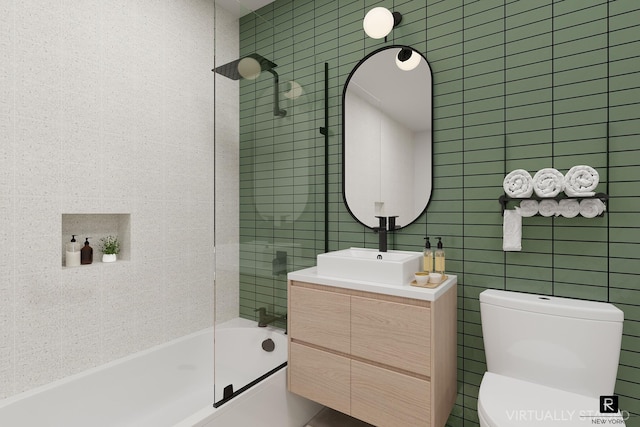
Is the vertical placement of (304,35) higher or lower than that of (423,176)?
higher

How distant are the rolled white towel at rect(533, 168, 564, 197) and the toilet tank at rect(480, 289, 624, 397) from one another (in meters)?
0.47

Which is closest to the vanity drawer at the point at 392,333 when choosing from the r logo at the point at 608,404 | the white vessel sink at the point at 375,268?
the white vessel sink at the point at 375,268

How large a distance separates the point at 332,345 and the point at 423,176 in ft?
3.34

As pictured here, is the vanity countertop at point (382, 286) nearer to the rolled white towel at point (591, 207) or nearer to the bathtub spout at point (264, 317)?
the bathtub spout at point (264, 317)

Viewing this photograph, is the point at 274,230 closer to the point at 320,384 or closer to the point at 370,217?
the point at 370,217

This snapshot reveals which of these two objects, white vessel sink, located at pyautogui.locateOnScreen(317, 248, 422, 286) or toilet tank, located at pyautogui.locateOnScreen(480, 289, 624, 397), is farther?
white vessel sink, located at pyautogui.locateOnScreen(317, 248, 422, 286)

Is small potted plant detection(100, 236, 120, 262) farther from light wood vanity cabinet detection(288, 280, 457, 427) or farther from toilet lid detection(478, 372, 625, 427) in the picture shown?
toilet lid detection(478, 372, 625, 427)

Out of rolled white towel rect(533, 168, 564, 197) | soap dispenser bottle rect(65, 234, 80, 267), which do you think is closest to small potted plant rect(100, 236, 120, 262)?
soap dispenser bottle rect(65, 234, 80, 267)

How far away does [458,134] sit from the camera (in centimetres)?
180

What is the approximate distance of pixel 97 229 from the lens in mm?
2016

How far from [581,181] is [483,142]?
1.53ft

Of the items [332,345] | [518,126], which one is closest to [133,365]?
[332,345]

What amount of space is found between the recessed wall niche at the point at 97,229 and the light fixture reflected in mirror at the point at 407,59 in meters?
1.84

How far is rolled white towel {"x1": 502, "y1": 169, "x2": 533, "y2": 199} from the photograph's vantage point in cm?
152
